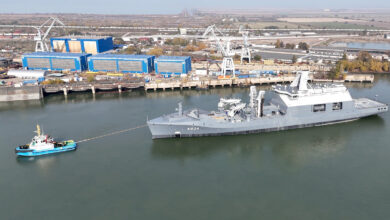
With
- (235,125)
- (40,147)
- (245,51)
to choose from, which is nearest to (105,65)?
(245,51)

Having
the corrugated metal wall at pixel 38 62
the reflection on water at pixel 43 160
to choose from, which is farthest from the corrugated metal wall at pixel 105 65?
the reflection on water at pixel 43 160

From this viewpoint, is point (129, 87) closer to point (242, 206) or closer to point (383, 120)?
point (242, 206)

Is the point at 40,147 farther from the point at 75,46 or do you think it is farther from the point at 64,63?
the point at 75,46

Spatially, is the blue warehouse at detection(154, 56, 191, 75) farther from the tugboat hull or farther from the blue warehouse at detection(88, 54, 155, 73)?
the tugboat hull

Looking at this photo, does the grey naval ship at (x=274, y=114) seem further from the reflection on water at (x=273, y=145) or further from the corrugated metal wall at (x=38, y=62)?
the corrugated metal wall at (x=38, y=62)

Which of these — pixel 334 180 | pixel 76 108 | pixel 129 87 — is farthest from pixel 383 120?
pixel 76 108

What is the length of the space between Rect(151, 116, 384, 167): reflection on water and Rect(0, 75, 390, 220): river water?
0.07 m

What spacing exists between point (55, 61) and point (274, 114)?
31.5 m

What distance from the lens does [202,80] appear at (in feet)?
112

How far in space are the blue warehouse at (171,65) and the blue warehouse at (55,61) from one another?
10628mm

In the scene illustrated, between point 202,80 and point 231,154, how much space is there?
1658 centimetres

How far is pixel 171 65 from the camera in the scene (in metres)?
37.4

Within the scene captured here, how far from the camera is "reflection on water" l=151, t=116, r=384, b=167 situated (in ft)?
61.9

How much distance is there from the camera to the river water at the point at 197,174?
13.8 metres
